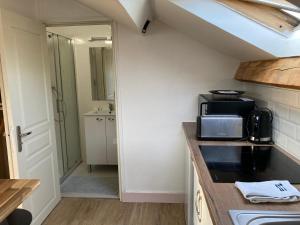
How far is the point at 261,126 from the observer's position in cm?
185

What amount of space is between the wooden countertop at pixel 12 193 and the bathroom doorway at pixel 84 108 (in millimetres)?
1702

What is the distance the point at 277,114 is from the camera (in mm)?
1833

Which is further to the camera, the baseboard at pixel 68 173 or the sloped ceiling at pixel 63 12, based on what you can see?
the baseboard at pixel 68 173

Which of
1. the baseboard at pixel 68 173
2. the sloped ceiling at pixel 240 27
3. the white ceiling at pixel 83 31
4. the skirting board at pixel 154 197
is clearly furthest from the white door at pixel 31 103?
the sloped ceiling at pixel 240 27

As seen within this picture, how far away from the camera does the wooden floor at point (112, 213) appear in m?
2.50

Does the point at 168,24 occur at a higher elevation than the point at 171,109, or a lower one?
higher

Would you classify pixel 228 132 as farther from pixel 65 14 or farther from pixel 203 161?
pixel 65 14

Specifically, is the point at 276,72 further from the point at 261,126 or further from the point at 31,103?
the point at 31,103

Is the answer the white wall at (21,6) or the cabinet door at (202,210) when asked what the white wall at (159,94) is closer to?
the white wall at (21,6)

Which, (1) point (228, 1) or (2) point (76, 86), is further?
(2) point (76, 86)

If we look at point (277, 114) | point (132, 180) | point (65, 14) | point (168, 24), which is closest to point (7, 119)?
point (65, 14)

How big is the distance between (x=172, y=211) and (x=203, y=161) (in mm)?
1353

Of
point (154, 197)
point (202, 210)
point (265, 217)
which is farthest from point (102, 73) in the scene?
point (265, 217)

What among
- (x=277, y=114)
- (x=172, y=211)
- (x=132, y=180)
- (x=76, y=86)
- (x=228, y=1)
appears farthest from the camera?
(x=76, y=86)
